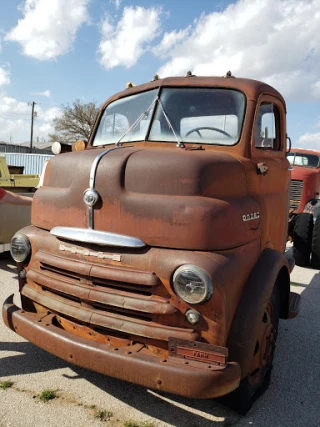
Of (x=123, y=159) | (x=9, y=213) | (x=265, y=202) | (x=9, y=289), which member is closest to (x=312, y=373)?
(x=265, y=202)

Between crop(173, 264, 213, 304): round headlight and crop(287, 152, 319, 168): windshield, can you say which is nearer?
crop(173, 264, 213, 304): round headlight

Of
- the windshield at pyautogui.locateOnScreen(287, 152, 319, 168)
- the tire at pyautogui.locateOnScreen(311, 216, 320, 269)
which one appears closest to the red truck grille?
the tire at pyautogui.locateOnScreen(311, 216, 320, 269)

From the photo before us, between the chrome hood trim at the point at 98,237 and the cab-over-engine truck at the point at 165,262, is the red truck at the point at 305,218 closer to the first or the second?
the cab-over-engine truck at the point at 165,262

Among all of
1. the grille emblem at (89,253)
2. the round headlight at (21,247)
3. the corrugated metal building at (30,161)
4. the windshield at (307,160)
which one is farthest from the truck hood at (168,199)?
the corrugated metal building at (30,161)

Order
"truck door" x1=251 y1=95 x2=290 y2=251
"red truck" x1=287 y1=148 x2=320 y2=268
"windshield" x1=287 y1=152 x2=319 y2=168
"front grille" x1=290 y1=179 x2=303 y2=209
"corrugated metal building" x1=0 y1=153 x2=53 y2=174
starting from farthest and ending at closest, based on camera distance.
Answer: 1. "corrugated metal building" x1=0 y1=153 x2=53 y2=174
2. "windshield" x1=287 y1=152 x2=319 y2=168
3. "front grille" x1=290 y1=179 x2=303 y2=209
4. "red truck" x1=287 y1=148 x2=320 y2=268
5. "truck door" x1=251 y1=95 x2=290 y2=251

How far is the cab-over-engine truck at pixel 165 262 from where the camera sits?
2262 mm

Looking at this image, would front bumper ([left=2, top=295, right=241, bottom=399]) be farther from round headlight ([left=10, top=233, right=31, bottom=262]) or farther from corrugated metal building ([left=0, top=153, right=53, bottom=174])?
corrugated metal building ([left=0, top=153, right=53, bottom=174])

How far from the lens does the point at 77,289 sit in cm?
257

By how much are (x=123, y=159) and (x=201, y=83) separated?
1244mm

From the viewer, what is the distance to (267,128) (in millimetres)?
3512

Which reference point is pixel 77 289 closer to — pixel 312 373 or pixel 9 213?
pixel 312 373

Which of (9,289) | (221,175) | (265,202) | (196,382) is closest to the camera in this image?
(196,382)

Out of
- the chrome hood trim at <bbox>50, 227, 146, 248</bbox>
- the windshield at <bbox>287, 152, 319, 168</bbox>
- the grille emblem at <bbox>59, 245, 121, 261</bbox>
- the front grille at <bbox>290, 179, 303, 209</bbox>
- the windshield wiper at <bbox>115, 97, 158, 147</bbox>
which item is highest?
the windshield at <bbox>287, 152, 319, 168</bbox>

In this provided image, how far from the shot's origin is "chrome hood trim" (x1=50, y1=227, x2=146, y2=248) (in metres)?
2.45
